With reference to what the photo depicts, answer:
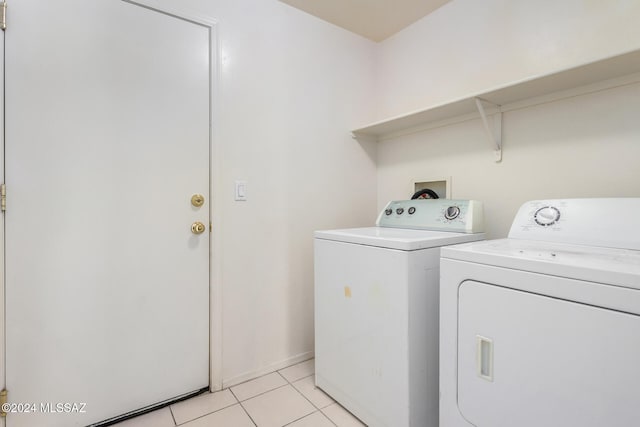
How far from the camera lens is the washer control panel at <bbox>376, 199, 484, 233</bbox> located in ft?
4.76

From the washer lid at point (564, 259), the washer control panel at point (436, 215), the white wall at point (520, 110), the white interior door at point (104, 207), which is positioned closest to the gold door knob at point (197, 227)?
the white interior door at point (104, 207)

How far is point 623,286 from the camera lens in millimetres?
692

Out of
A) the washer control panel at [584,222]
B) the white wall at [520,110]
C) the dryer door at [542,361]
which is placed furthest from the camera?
the white wall at [520,110]

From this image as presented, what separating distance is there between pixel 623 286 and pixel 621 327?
0.10m

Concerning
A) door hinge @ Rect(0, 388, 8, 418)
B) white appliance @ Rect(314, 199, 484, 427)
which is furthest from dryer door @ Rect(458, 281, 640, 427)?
door hinge @ Rect(0, 388, 8, 418)

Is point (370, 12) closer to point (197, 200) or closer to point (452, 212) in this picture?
point (452, 212)

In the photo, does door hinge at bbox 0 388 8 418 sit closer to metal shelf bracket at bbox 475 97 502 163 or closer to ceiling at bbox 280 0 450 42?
ceiling at bbox 280 0 450 42

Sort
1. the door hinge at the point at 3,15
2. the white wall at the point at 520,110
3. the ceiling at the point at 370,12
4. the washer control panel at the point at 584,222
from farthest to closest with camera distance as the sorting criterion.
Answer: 1. the ceiling at the point at 370,12
2. the white wall at the point at 520,110
3. the door hinge at the point at 3,15
4. the washer control panel at the point at 584,222

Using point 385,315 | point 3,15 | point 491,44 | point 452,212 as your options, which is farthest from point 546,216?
point 3,15

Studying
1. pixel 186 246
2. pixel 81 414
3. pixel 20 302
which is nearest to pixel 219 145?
pixel 186 246

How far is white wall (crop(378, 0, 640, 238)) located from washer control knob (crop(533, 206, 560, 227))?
0.24 meters

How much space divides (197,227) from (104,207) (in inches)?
16.0

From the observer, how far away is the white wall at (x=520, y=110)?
4.18 ft

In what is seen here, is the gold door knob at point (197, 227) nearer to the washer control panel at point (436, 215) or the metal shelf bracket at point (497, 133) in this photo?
the washer control panel at point (436, 215)
